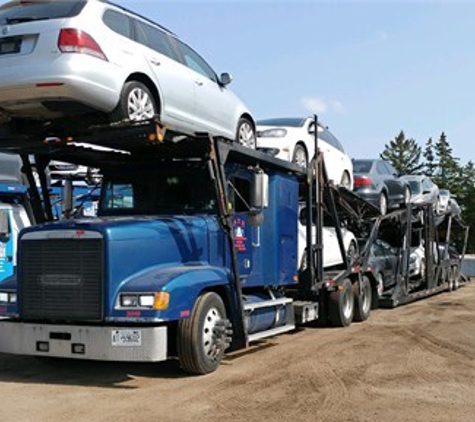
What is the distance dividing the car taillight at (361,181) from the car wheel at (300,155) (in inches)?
132

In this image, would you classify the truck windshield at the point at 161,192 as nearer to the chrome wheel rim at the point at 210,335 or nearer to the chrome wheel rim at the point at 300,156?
the chrome wheel rim at the point at 210,335

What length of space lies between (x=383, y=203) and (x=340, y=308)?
4.20 metres

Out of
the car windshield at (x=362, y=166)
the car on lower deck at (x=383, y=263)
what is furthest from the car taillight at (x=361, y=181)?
the car on lower deck at (x=383, y=263)

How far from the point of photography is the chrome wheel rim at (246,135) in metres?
10.5

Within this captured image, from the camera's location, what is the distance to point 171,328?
7418 mm

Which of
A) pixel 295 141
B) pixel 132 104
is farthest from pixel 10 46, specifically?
pixel 295 141

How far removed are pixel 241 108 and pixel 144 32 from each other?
2.48 meters

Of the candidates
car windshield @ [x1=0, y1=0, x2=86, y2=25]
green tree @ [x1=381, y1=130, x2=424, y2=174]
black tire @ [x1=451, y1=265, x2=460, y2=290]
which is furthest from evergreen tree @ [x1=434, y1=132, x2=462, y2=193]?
car windshield @ [x1=0, y1=0, x2=86, y2=25]

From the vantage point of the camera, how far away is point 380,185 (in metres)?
15.5

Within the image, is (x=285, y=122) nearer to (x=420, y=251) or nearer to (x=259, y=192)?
(x=259, y=192)

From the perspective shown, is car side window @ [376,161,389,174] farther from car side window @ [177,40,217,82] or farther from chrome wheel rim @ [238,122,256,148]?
car side window @ [177,40,217,82]

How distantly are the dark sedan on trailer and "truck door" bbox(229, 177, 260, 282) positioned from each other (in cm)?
621

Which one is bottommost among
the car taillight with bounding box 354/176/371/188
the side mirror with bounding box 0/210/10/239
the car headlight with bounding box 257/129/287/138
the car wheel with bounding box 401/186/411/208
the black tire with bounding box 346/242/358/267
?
the black tire with bounding box 346/242/358/267

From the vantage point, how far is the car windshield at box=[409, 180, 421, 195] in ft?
58.5
